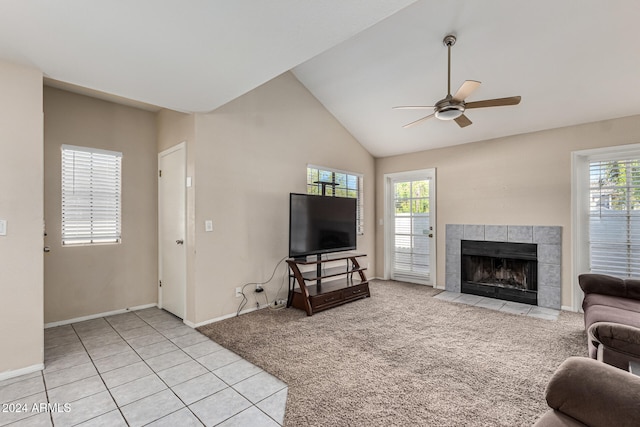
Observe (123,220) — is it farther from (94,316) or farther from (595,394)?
(595,394)

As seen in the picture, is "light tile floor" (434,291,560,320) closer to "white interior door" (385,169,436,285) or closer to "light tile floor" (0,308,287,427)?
"white interior door" (385,169,436,285)

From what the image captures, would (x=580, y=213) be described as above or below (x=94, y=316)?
above

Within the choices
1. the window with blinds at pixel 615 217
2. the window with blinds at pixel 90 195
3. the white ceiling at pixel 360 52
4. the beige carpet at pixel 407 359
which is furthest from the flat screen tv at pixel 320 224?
the window with blinds at pixel 615 217

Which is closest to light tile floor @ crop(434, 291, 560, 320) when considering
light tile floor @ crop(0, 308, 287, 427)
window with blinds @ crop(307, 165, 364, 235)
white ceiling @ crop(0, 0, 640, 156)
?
window with blinds @ crop(307, 165, 364, 235)

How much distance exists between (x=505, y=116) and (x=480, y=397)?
3.61 m

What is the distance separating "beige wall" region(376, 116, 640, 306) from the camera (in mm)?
3944

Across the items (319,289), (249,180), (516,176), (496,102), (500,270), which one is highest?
(496,102)

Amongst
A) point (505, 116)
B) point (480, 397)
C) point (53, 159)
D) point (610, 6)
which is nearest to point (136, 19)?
point (53, 159)

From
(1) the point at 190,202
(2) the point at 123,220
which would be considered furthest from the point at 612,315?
(2) the point at 123,220

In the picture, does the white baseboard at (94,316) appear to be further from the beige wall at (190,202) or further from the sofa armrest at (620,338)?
the sofa armrest at (620,338)

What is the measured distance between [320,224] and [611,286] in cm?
325

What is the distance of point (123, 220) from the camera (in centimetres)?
394

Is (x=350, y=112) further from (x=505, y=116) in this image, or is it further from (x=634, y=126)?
(x=634, y=126)

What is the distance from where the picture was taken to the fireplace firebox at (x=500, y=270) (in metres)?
4.32
